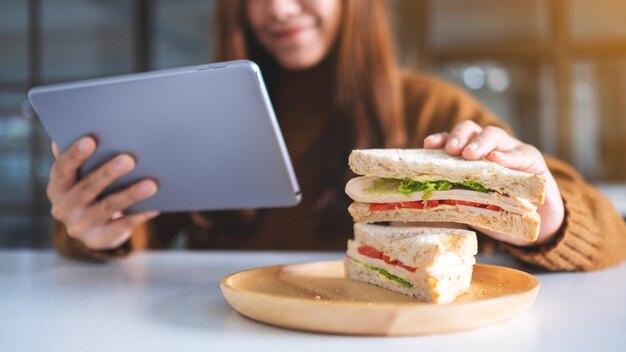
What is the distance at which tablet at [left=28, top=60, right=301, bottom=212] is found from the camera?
3.80ft

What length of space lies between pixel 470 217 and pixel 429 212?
69 mm

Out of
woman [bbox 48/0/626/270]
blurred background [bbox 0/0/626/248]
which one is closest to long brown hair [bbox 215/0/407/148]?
woman [bbox 48/0/626/270]

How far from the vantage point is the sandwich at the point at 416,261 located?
94 cm

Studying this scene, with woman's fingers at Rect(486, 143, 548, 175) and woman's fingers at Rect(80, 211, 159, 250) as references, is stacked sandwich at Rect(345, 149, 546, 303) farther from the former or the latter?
woman's fingers at Rect(80, 211, 159, 250)

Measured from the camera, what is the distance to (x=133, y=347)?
0.77 metres

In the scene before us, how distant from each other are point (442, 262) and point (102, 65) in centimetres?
528

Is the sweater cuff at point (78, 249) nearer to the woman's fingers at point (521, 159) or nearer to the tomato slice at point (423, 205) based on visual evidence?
the tomato slice at point (423, 205)

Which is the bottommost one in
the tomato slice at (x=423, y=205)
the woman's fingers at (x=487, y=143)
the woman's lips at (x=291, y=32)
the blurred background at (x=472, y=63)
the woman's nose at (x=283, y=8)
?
the blurred background at (x=472, y=63)

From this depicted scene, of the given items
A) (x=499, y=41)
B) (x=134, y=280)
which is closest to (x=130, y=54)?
(x=499, y=41)

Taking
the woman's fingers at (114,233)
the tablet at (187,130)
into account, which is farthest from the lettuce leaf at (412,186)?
the woman's fingers at (114,233)

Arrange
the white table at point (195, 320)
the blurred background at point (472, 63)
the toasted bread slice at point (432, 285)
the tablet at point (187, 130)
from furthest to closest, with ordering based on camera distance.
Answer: the blurred background at point (472, 63) → the tablet at point (187, 130) → the toasted bread slice at point (432, 285) → the white table at point (195, 320)

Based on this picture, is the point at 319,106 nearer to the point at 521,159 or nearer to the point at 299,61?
the point at 299,61

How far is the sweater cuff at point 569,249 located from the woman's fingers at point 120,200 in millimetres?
761

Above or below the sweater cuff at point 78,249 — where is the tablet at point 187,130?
above
